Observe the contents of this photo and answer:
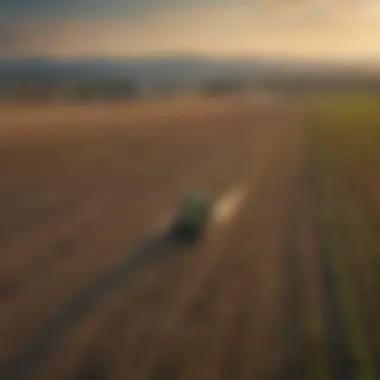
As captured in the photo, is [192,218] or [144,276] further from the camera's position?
[192,218]

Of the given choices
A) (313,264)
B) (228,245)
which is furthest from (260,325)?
(228,245)

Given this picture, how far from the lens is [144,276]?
49.3ft

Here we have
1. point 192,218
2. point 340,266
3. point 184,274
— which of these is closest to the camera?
point 184,274

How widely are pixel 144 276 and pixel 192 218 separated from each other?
411cm

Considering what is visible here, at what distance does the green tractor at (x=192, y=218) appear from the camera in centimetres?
1864

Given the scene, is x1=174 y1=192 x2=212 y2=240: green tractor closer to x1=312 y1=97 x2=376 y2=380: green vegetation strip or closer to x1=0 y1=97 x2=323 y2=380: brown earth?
x1=0 y1=97 x2=323 y2=380: brown earth

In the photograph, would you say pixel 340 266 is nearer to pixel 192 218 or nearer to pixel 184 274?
pixel 184 274

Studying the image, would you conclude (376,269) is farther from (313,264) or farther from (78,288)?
(78,288)

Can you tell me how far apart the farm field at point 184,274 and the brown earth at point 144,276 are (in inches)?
1.4

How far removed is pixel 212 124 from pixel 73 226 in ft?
156

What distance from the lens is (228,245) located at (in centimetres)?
1802

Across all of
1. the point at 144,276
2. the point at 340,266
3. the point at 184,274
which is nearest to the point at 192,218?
the point at 184,274

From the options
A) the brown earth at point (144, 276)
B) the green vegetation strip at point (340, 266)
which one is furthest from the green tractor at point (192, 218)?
the green vegetation strip at point (340, 266)

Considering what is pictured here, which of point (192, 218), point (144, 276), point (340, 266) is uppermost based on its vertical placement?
point (144, 276)
